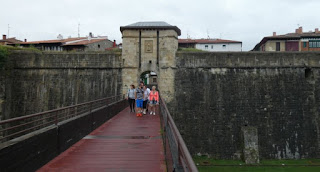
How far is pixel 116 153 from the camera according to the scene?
241 inches

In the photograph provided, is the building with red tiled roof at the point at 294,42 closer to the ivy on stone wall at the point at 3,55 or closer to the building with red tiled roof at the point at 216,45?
the building with red tiled roof at the point at 216,45

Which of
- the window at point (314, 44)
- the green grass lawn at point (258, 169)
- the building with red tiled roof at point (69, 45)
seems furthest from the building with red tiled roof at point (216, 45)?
the green grass lawn at point (258, 169)

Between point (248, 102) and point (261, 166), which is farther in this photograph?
point (248, 102)

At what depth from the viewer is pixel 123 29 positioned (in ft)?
62.1

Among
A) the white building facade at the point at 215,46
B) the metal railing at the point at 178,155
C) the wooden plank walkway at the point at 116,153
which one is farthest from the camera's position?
the white building facade at the point at 215,46

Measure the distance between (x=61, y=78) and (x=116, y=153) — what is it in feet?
48.1

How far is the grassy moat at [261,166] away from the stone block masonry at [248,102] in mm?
541

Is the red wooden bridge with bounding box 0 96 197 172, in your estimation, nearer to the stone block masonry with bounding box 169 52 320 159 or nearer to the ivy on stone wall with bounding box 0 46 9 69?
the stone block masonry with bounding box 169 52 320 159

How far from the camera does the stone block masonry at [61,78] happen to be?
18.8 meters

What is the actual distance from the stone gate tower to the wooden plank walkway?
981cm

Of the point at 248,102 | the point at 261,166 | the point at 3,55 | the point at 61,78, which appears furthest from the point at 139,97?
the point at 3,55

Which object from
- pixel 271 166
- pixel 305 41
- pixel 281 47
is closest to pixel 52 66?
pixel 271 166

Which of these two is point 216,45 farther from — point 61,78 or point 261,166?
Answer: point 261,166

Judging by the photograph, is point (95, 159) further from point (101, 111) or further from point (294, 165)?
point (294, 165)
